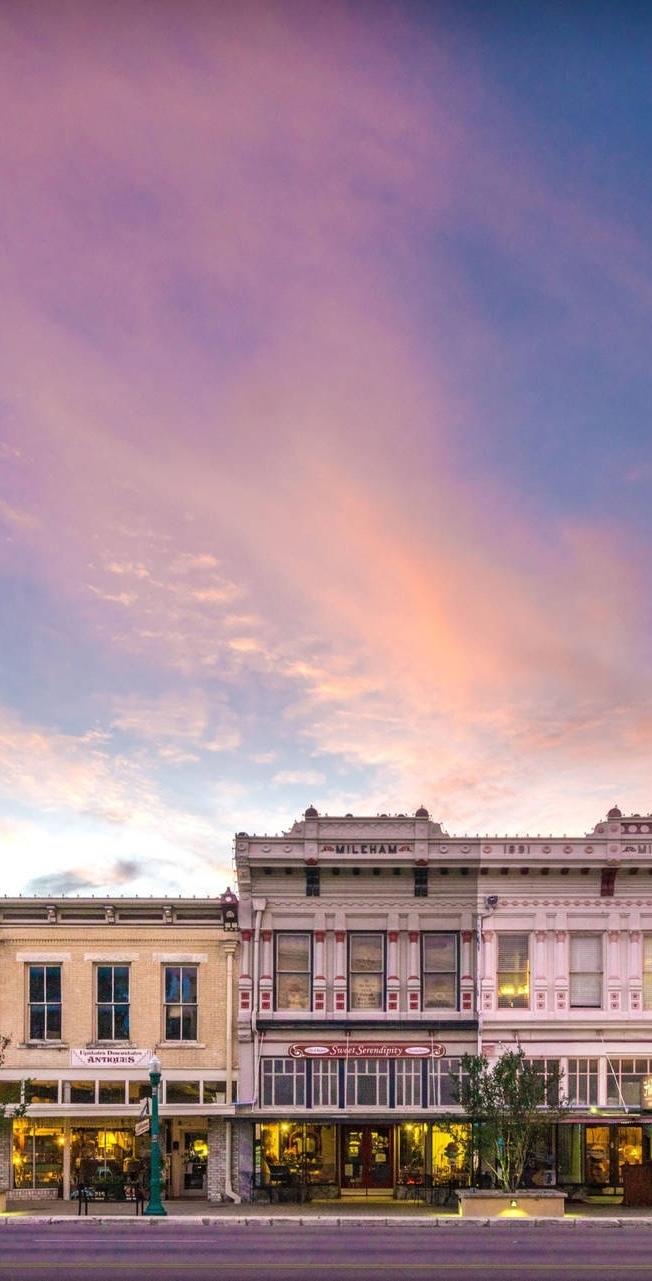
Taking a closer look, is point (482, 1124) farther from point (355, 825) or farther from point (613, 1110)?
point (355, 825)

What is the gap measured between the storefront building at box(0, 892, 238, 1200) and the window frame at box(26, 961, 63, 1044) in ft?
0.11

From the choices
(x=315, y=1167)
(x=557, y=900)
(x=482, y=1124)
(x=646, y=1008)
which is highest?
(x=557, y=900)

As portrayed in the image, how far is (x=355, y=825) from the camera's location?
40.5 m

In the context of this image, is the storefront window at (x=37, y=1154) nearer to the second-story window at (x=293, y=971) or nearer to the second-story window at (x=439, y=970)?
the second-story window at (x=293, y=971)

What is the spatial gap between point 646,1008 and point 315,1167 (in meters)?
12.1

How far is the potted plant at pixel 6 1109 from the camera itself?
116ft

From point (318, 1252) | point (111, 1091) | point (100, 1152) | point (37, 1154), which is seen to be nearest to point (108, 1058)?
point (111, 1091)

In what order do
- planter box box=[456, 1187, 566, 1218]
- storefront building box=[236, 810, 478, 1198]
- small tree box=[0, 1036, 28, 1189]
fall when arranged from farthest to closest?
1. storefront building box=[236, 810, 478, 1198]
2. small tree box=[0, 1036, 28, 1189]
3. planter box box=[456, 1187, 566, 1218]

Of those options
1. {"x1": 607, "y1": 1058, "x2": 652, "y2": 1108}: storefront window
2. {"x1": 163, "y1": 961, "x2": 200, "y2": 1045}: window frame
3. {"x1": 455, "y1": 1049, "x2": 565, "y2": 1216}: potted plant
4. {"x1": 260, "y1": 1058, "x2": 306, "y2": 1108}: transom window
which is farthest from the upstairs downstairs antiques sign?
{"x1": 607, "y1": 1058, "x2": 652, "y2": 1108}: storefront window

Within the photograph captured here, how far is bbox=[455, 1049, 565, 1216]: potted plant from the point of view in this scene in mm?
33469

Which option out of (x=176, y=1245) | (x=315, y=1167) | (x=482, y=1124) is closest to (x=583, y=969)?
(x=482, y=1124)

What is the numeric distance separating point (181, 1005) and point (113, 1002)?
2252 mm

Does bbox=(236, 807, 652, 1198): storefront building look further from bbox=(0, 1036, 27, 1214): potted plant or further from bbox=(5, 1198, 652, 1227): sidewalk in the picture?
bbox=(0, 1036, 27, 1214): potted plant

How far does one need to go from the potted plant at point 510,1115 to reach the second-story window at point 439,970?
4193 mm
